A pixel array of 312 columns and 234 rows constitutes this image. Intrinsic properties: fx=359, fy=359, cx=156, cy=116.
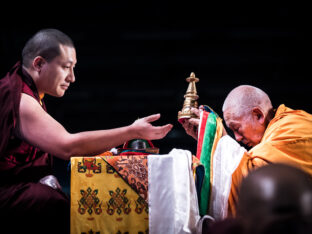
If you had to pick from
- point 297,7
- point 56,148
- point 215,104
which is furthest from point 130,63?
point 56,148

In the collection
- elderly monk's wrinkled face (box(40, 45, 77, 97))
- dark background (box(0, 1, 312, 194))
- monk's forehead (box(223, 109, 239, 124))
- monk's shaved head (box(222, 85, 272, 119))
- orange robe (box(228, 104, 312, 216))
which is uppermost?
dark background (box(0, 1, 312, 194))

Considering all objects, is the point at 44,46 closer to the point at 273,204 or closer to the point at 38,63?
the point at 38,63

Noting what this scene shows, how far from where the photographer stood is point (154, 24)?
3.50 metres

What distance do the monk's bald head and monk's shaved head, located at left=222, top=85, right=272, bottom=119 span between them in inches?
63.5

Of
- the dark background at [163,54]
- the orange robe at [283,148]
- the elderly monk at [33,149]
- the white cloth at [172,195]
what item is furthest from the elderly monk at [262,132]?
the dark background at [163,54]

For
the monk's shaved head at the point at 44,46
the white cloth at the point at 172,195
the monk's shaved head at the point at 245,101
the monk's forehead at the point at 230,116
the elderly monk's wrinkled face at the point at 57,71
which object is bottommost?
the white cloth at the point at 172,195

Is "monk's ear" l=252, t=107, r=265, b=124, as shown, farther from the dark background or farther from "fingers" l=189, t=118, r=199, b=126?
the dark background

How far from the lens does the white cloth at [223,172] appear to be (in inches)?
66.3

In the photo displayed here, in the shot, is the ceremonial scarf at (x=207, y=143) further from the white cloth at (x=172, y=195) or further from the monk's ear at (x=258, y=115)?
the monk's ear at (x=258, y=115)

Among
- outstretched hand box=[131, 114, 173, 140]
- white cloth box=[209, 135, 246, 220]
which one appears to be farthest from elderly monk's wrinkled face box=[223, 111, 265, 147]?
outstretched hand box=[131, 114, 173, 140]

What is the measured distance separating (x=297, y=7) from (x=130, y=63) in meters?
1.73

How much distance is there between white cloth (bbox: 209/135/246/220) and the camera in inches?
66.3

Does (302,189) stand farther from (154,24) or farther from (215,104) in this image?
(215,104)

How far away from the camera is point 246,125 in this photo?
239 centimetres
